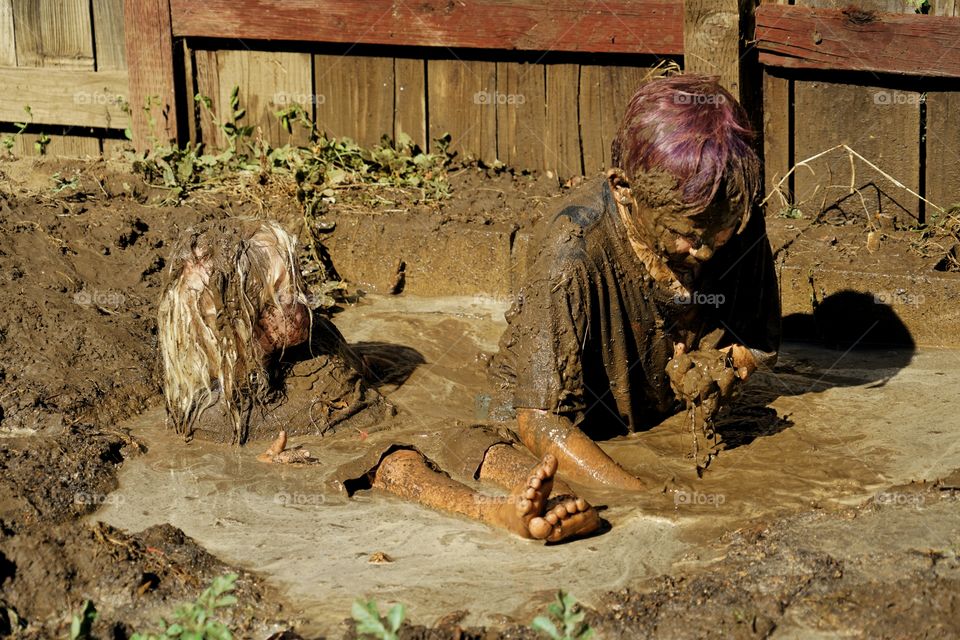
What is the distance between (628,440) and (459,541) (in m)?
1.23

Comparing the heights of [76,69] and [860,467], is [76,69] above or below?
above

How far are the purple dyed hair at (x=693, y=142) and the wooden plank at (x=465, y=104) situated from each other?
3.19 metres

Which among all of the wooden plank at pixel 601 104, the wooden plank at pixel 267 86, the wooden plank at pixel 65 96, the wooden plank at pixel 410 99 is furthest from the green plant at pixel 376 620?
the wooden plank at pixel 65 96

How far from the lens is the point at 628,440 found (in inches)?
203

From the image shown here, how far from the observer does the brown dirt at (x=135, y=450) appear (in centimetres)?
348

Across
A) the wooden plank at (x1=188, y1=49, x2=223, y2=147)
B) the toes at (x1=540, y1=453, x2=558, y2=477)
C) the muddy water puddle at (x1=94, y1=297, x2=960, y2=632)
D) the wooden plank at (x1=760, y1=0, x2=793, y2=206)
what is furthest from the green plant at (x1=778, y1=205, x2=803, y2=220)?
the wooden plank at (x1=188, y1=49, x2=223, y2=147)

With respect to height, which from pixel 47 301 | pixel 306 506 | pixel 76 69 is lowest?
pixel 306 506

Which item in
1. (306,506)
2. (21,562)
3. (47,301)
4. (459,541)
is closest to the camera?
(21,562)

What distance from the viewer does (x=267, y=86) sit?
788 cm

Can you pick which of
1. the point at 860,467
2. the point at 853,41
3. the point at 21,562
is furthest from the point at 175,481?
the point at 853,41

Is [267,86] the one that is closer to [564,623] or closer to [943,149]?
[943,149]

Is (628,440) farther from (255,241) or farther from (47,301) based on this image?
(47,301)

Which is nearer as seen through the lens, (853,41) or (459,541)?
(459,541)

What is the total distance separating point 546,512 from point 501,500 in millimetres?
347
